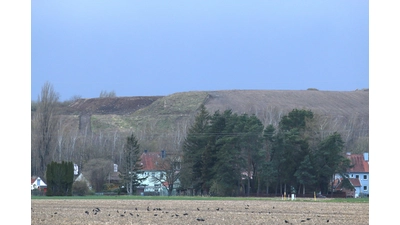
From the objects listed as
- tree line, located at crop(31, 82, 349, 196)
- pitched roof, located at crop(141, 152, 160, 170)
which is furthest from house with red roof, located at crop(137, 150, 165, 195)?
tree line, located at crop(31, 82, 349, 196)

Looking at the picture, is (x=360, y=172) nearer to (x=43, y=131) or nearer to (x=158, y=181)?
(x=158, y=181)

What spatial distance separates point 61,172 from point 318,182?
84.3ft

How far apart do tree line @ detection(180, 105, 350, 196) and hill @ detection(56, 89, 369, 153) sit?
50728mm

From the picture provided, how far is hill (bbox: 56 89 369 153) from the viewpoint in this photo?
13275cm

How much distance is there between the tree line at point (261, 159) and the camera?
194 ft

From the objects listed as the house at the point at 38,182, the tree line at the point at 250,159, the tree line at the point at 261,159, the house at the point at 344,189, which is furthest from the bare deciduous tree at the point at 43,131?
the house at the point at 344,189

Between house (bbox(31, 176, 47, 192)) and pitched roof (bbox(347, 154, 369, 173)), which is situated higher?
pitched roof (bbox(347, 154, 369, 173))

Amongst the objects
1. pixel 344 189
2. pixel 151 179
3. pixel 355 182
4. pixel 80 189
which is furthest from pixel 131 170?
pixel 355 182

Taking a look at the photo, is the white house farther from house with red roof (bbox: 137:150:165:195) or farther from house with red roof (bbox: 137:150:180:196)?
house with red roof (bbox: 137:150:180:196)
